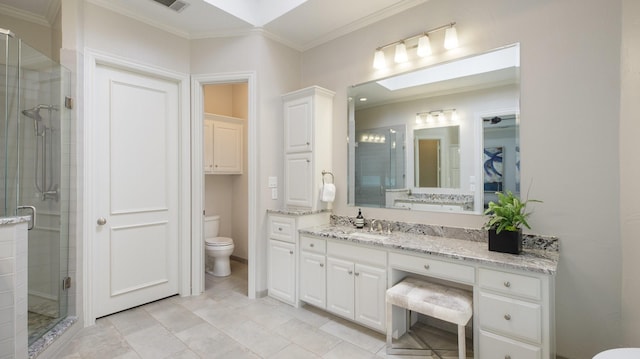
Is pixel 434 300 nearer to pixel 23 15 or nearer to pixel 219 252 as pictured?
pixel 219 252

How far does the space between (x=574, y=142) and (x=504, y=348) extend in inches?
54.1

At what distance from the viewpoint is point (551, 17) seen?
2047 millimetres

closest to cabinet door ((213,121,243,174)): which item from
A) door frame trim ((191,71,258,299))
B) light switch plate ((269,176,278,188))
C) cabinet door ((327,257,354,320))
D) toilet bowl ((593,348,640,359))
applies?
door frame trim ((191,71,258,299))

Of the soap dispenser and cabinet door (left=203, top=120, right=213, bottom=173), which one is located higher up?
cabinet door (left=203, top=120, right=213, bottom=173)

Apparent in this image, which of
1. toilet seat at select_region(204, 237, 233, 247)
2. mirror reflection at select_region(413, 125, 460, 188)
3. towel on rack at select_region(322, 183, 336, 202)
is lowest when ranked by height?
toilet seat at select_region(204, 237, 233, 247)

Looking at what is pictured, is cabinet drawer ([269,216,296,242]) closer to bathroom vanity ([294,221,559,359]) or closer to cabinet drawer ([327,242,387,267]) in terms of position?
bathroom vanity ([294,221,559,359])

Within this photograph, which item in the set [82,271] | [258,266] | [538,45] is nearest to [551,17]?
[538,45]

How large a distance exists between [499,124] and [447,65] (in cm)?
65

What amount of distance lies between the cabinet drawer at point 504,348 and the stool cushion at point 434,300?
6.3 inches

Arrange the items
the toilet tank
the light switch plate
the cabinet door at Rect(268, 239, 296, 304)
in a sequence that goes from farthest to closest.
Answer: the toilet tank
the light switch plate
the cabinet door at Rect(268, 239, 296, 304)

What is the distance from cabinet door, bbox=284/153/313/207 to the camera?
10.3 feet

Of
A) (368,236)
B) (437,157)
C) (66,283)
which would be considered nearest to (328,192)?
(368,236)

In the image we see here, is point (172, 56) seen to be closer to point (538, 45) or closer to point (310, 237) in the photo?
point (310, 237)

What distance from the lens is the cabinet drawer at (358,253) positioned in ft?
7.64
